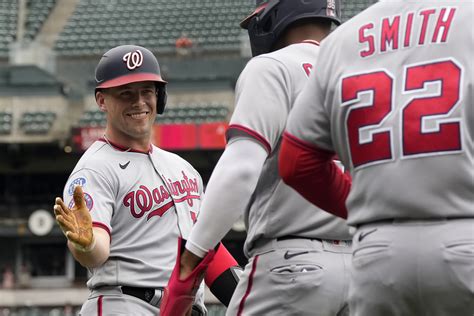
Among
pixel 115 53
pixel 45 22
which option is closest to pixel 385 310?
pixel 115 53

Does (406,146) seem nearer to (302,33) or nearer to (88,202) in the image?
(302,33)

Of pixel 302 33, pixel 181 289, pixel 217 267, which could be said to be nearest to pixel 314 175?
pixel 181 289

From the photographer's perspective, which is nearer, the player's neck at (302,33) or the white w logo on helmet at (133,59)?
the player's neck at (302,33)

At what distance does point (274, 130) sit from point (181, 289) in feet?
2.01

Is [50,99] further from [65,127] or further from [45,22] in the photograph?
[45,22]

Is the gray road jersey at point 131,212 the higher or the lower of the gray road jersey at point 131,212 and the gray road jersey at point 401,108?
the lower

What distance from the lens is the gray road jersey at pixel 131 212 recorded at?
463cm

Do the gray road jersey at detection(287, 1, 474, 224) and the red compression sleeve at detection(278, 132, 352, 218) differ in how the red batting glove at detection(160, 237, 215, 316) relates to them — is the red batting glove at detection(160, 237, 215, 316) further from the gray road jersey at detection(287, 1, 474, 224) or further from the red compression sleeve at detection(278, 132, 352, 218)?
the gray road jersey at detection(287, 1, 474, 224)

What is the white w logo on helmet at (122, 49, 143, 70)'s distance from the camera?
4.89 meters

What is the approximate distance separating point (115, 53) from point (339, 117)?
2.42 meters

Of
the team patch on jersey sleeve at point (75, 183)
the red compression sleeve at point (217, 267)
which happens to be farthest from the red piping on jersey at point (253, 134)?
the team patch on jersey sleeve at point (75, 183)

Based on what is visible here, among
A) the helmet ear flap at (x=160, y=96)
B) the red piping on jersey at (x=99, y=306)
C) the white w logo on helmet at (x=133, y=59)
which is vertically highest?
the white w logo on helmet at (x=133, y=59)

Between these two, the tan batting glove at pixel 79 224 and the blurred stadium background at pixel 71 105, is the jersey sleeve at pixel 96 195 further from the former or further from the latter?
the blurred stadium background at pixel 71 105

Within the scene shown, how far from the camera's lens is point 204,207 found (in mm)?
3238
